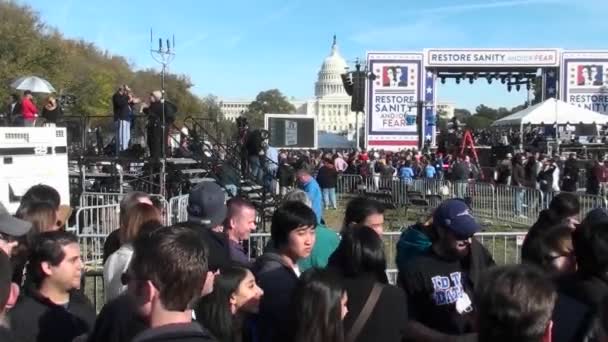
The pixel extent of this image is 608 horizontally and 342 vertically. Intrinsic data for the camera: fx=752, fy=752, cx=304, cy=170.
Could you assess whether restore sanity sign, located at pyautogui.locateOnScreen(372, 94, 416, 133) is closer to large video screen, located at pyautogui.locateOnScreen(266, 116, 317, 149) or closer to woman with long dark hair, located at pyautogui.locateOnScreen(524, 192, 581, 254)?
large video screen, located at pyautogui.locateOnScreen(266, 116, 317, 149)

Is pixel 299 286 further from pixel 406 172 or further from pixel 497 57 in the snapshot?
pixel 497 57

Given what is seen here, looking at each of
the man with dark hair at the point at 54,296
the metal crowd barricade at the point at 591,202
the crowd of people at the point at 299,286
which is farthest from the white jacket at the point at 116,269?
the metal crowd barricade at the point at 591,202

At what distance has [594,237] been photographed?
3.60 metres

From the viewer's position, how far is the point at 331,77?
156 meters

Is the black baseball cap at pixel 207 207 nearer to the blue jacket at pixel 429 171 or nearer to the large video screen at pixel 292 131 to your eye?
the blue jacket at pixel 429 171

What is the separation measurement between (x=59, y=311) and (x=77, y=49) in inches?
2577

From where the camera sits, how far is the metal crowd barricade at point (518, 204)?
61.8 feet

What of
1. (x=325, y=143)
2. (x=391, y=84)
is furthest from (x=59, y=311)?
(x=325, y=143)

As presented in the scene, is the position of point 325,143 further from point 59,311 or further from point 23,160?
point 59,311

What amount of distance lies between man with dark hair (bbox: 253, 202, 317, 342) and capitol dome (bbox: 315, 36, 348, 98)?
14868cm

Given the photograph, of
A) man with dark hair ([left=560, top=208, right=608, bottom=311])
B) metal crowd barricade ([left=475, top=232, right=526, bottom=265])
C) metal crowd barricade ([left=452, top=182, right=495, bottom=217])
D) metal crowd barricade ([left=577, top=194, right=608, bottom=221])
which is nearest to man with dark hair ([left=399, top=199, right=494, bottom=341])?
man with dark hair ([left=560, top=208, right=608, bottom=311])

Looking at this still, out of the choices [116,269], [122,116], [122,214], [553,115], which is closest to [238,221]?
[122,214]

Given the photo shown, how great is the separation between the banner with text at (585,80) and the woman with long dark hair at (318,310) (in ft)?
137

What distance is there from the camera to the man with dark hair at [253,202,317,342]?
3920mm
